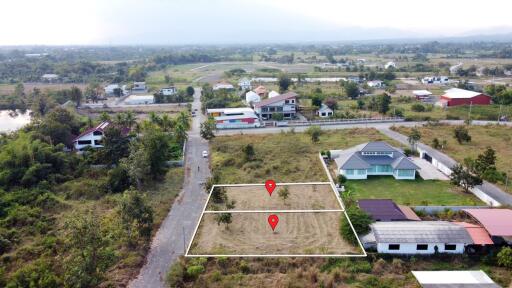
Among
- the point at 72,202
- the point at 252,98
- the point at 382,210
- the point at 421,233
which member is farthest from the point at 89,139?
the point at 421,233

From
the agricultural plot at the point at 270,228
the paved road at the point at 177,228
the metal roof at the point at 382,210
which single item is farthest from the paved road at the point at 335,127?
the metal roof at the point at 382,210

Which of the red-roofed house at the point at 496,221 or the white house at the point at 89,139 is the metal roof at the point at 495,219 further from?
the white house at the point at 89,139

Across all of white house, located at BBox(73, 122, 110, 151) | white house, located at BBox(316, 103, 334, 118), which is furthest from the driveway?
white house, located at BBox(73, 122, 110, 151)

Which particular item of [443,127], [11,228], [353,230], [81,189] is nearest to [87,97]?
[81,189]

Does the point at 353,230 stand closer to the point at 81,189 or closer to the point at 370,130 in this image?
the point at 81,189

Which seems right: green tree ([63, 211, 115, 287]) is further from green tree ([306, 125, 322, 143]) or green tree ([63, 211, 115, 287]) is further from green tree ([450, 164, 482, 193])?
green tree ([306, 125, 322, 143])
